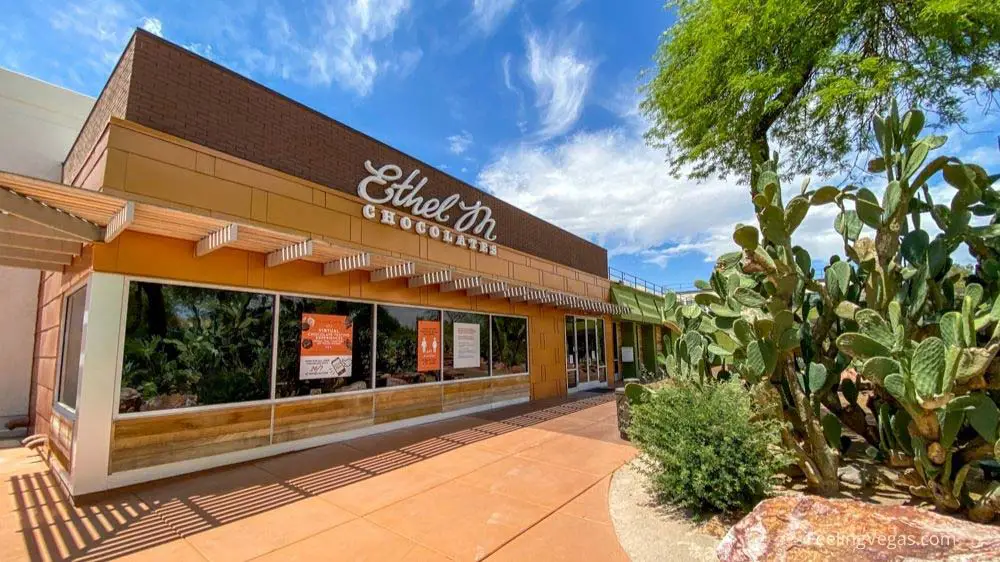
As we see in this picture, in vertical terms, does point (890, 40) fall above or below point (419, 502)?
above

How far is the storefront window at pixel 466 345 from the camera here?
9.89 metres

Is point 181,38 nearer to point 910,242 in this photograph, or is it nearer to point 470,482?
point 470,482

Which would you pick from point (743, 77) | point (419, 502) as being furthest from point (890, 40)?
point (419, 502)

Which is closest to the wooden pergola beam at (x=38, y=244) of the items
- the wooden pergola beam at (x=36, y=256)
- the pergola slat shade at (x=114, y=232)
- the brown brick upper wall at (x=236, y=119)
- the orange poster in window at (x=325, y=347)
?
the pergola slat shade at (x=114, y=232)

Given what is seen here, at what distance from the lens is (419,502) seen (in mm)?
4652

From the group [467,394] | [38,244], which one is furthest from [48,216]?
[467,394]

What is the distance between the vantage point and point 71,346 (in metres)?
6.46

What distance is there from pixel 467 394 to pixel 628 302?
33.4 ft

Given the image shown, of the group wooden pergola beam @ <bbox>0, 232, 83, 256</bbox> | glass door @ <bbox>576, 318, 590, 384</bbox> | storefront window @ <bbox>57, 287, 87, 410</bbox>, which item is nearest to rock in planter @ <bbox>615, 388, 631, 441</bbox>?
glass door @ <bbox>576, 318, 590, 384</bbox>

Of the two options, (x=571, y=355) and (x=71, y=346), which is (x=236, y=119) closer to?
(x=71, y=346)

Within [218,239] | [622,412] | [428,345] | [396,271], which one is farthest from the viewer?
[428,345]

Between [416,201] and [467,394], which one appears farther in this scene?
[467,394]

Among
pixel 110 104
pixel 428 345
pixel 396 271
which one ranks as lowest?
pixel 428 345

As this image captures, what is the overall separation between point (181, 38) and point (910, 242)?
1002 cm
